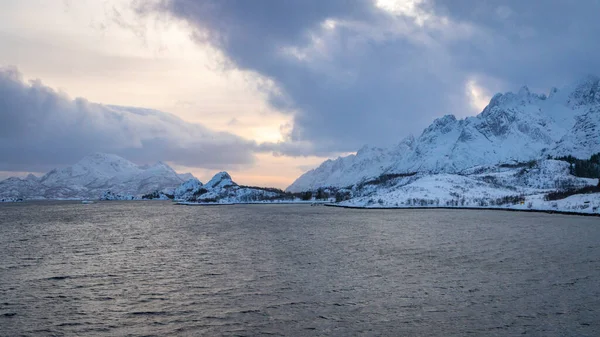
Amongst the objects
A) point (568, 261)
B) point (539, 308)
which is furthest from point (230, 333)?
point (568, 261)

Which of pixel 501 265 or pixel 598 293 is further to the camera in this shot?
pixel 501 265

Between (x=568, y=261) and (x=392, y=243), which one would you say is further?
(x=392, y=243)

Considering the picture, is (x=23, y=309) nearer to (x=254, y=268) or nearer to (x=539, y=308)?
(x=254, y=268)

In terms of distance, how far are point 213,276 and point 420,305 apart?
2509 centimetres

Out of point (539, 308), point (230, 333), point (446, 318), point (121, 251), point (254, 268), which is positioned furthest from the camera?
point (121, 251)

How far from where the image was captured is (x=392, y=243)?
286 feet

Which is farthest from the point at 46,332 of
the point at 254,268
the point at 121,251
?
the point at 121,251

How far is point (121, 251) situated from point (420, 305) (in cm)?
5700

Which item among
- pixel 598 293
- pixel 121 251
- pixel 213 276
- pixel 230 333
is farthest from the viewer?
pixel 121 251

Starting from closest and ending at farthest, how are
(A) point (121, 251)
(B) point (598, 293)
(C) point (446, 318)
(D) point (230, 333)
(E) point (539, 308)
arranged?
(D) point (230, 333) → (C) point (446, 318) → (E) point (539, 308) → (B) point (598, 293) → (A) point (121, 251)

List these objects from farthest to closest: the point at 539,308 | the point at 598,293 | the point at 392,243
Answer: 1. the point at 392,243
2. the point at 598,293
3. the point at 539,308

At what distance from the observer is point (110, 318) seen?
35.8 m

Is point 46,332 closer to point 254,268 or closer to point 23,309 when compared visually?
point 23,309

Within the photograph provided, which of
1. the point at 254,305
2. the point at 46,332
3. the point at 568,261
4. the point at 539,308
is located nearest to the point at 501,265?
the point at 568,261
